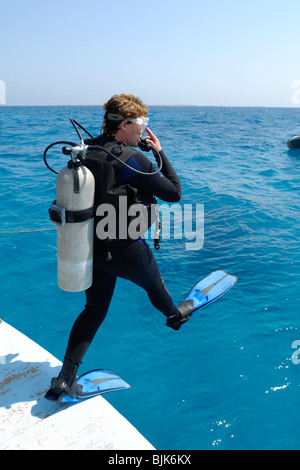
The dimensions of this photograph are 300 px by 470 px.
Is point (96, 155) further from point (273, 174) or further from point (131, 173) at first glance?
point (273, 174)

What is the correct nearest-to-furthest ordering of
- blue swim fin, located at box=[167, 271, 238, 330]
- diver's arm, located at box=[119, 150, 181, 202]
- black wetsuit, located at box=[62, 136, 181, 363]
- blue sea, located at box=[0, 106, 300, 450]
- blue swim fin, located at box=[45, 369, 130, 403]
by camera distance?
diver's arm, located at box=[119, 150, 181, 202], black wetsuit, located at box=[62, 136, 181, 363], blue swim fin, located at box=[45, 369, 130, 403], blue sea, located at box=[0, 106, 300, 450], blue swim fin, located at box=[167, 271, 238, 330]

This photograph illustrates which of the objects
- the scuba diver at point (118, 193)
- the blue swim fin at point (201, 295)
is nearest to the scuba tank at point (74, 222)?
the scuba diver at point (118, 193)

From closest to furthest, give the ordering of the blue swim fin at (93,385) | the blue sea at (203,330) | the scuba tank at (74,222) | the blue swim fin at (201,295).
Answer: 1. the scuba tank at (74,222)
2. the blue swim fin at (93,385)
3. the blue sea at (203,330)
4. the blue swim fin at (201,295)

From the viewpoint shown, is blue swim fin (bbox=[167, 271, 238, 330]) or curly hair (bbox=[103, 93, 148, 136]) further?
blue swim fin (bbox=[167, 271, 238, 330])

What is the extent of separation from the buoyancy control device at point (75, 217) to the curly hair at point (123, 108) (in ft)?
0.83

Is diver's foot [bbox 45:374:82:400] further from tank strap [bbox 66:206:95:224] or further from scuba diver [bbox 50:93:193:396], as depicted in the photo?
tank strap [bbox 66:206:95:224]

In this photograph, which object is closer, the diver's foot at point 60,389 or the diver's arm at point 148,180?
the diver's arm at point 148,180

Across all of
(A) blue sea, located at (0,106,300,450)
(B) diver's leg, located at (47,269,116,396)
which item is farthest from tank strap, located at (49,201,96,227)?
(A) blue sea, located at (0,106,300,450)

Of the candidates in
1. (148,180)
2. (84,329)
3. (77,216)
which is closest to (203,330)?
(84,329)

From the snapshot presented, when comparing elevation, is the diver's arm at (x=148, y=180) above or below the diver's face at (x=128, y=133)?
below

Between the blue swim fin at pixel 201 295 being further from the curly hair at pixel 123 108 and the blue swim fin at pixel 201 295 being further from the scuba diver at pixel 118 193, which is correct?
the curly hair at pixel 123 108

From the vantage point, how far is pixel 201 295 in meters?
3.90

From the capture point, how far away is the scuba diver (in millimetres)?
2229

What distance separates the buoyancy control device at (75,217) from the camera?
2.08 m
